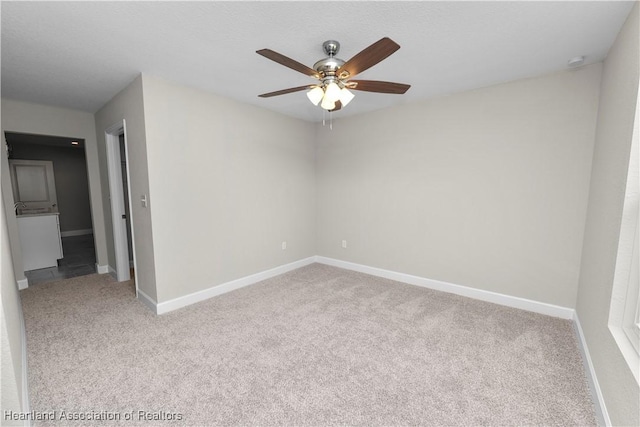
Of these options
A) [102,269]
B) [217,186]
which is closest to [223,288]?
[217,186]

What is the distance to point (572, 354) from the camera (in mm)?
2104

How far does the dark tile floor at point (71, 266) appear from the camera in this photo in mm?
3998

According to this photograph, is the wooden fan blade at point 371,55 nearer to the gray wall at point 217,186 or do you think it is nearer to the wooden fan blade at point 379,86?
the wooden fan blade at point 379,86

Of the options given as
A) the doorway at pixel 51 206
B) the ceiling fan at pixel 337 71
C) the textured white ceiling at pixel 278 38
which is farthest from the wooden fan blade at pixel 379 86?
the doorway at pixel 51 206

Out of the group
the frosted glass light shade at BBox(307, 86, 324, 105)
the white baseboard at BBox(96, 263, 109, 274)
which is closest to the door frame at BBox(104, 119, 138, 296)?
the white baseboard at BBox(96, 263, 109, 274)

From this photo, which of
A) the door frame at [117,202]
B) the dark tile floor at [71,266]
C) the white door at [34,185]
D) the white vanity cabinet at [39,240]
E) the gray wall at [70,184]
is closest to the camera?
the door frame at [117,202]

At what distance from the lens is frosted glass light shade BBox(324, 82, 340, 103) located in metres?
1.84

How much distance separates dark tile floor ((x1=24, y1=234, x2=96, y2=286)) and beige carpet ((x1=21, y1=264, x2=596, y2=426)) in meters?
1.01

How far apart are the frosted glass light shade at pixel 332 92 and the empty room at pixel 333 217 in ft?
0.06

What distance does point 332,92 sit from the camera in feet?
6.08

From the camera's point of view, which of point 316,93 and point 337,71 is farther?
point 316,93

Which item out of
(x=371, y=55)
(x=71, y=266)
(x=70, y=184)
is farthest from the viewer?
(x=70, y=184)

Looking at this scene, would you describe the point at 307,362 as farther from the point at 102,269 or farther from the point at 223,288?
the point at 102,269

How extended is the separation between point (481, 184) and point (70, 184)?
31.3 feet
